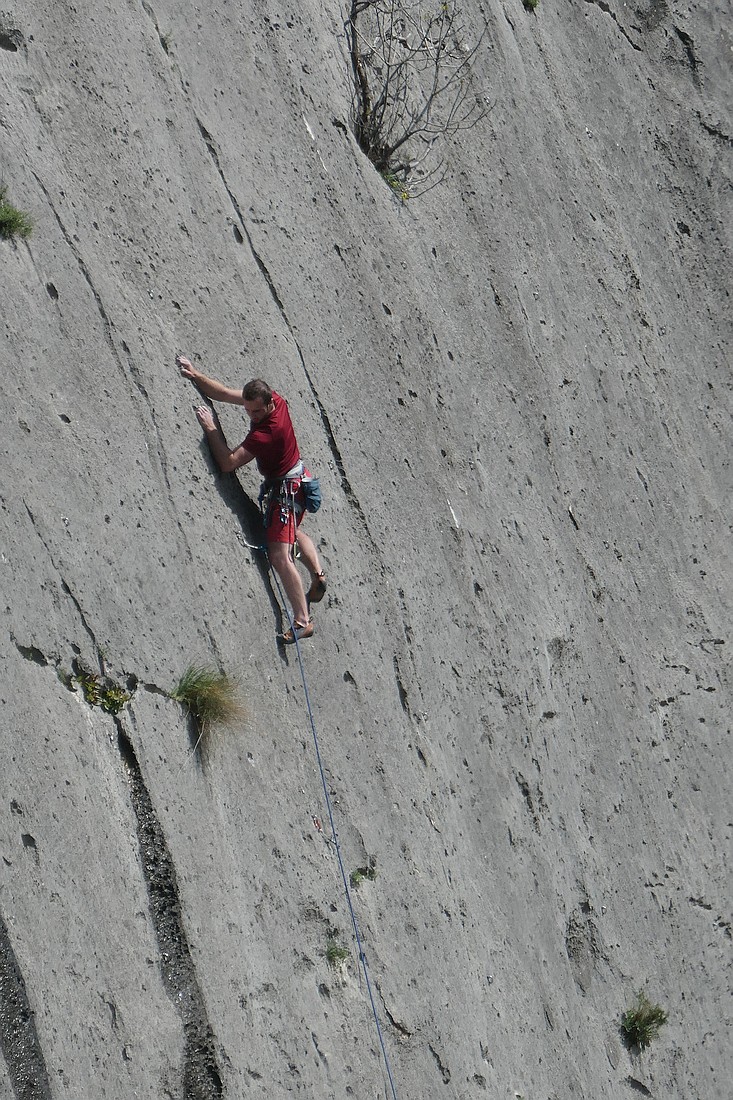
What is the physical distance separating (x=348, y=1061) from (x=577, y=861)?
2.06 metres

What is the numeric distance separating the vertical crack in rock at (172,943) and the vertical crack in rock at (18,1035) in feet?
1.90

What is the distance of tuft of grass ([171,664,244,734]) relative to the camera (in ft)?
15.9

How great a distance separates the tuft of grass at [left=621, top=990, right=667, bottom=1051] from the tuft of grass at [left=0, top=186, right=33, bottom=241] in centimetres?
500

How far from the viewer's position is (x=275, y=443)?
5.30 meters

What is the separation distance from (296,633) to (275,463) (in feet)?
2.45

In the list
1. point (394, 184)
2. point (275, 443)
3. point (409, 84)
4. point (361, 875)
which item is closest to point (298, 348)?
point (275, 443)

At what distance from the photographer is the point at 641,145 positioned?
8102 millimetres

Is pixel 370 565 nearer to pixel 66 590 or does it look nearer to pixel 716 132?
pixel 66 590

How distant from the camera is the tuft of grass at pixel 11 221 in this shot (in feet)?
15.3

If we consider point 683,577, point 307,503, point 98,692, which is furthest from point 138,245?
point 683,577

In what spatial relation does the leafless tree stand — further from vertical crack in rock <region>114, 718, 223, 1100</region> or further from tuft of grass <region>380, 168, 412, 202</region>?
vertical crack in rock <region>114, 718, 223, 1100</region>

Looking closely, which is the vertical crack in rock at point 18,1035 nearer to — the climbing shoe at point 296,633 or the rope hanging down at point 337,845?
the rope hanging down at point 337,845

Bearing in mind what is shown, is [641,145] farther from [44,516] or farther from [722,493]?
[44,516]

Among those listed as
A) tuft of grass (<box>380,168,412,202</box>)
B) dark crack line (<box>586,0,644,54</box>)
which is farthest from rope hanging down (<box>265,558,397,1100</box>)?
dark crack line (<box>586,0,644,54</box>)
